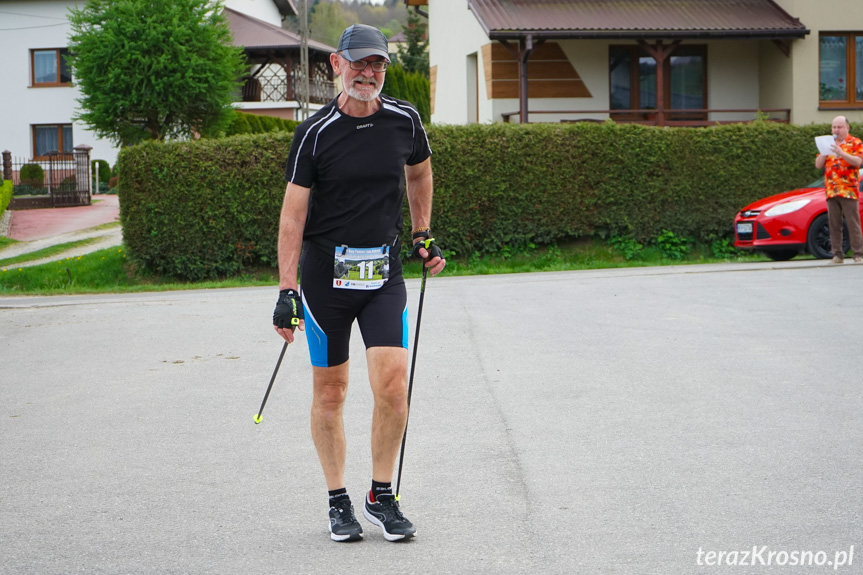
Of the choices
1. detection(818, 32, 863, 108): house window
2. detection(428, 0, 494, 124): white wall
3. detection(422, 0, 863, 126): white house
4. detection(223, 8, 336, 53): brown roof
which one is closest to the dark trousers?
detection(422, 0, 863, 126): white house

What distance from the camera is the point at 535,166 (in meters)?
18.1

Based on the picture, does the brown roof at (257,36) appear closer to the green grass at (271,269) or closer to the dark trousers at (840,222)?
the green grass at (271,269)

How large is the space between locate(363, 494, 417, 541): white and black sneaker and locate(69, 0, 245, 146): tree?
25.6 m

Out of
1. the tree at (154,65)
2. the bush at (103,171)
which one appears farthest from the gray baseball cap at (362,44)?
the bush at (103,171)

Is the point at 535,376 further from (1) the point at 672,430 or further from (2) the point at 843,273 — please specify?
(2) the point at 843,273

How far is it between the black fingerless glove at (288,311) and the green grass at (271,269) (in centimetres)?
1213

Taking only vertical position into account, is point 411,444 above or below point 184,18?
below

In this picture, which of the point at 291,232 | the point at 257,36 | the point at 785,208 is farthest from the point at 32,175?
the point at 291,232

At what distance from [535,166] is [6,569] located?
14699 millimetres

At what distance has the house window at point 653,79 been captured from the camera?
1040 inches

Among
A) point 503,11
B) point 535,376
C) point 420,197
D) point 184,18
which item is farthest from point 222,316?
point 184,18

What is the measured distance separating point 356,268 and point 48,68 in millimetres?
46103

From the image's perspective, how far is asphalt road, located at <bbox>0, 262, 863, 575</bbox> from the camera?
14.1 feet

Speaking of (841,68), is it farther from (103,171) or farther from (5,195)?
(103,171)
